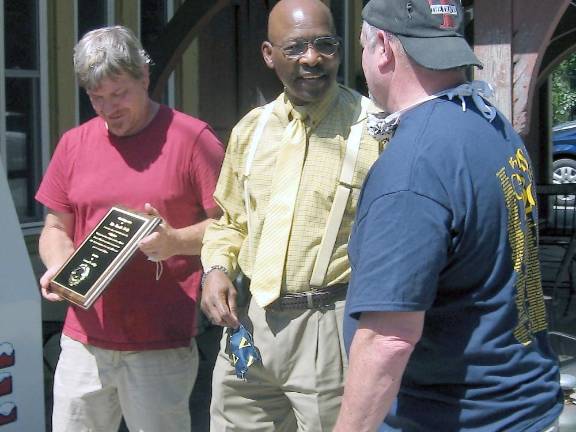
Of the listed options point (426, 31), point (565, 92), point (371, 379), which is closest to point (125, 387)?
point (371, 379)

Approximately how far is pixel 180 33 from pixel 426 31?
4.39m

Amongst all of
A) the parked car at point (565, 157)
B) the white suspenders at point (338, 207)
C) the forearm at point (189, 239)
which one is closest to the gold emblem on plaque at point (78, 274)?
the forearm at point (189, 239)

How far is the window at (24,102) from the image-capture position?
233 inches

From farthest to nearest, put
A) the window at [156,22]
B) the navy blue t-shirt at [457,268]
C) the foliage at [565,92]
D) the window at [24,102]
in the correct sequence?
the foliage at [565,92], the window at [156,22], the window at [24,102], the navy blue t-shirt at [457,268]

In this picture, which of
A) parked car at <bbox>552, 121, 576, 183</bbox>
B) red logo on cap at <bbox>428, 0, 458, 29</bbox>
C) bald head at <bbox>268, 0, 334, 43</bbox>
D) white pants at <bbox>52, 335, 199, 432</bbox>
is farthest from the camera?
parked car at <bbox>552, 121, 576, 183</bbox>

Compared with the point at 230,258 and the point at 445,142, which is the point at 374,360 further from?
the point at 230,258

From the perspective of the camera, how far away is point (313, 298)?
8.85ft

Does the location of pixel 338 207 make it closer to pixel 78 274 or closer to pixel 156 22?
pixel 78 274

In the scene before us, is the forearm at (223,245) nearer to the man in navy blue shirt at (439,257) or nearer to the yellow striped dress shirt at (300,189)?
the yellow striped dress shirt at (300,189)

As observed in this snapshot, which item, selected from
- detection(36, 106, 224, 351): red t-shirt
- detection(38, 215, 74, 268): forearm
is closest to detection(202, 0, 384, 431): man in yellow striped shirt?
detection(36, 106, 224, 351): red t-shirt

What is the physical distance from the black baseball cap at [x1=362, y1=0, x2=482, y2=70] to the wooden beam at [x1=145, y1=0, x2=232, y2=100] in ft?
14.0

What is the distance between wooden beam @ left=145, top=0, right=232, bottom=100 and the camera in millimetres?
6074

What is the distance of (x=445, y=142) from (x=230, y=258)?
1.18 metres

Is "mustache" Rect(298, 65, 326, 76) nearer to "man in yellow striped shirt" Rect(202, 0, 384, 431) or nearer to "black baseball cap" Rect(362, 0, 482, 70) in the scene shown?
"man in yellow striped shirt" Rect(202, 0, 384, 431)
